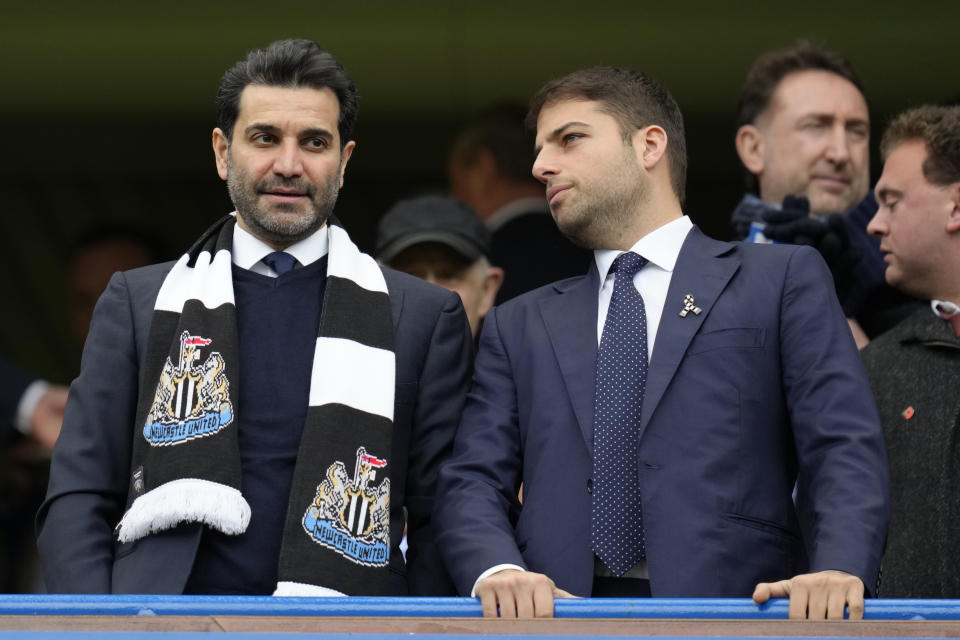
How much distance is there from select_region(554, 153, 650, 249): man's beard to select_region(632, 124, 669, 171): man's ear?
6cm

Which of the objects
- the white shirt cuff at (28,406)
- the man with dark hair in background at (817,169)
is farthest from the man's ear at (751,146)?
the white shirt cuff at (28,406)

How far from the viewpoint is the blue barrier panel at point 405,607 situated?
227 cm

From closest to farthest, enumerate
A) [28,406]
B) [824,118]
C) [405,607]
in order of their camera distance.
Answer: [405,607]
[824,118]
[28,406]

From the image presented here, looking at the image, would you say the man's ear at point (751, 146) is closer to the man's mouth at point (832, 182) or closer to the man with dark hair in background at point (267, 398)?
the man's mouth at point (832, 182)

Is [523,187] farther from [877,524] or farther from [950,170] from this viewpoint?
[877,524]

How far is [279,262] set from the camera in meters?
2.87

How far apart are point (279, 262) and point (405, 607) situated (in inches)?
33.1

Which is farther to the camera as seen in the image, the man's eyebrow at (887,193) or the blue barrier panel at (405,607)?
the man's eyebrow at (887,193)

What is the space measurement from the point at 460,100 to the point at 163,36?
1347mm

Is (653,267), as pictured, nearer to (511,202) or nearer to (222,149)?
(222,149)

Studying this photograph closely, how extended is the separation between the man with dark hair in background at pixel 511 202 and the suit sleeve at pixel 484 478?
48.7 inches

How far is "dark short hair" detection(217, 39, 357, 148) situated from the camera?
288 centimetres

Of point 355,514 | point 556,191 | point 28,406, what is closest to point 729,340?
point 556,191

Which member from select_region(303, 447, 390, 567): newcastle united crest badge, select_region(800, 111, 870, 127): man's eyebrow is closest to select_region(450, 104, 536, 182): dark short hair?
select_region(800, 111, 870, 127): man's eyebrow
